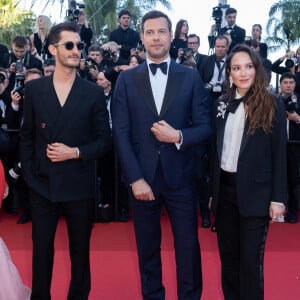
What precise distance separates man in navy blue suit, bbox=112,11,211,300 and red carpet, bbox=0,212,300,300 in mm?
677

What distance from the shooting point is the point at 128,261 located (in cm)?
425

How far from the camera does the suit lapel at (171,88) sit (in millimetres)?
2951

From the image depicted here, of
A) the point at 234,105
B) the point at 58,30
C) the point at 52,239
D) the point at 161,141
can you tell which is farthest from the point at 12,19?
the point at 234,105

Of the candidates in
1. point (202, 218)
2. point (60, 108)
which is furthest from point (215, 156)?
point (202, 218)

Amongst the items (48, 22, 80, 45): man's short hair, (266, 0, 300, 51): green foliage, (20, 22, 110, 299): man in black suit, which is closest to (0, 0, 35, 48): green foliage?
(266, 0, 300, 51): green foliage

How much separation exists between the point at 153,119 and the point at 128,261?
1728 millimetres

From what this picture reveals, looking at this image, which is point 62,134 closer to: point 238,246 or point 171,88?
point 171,88

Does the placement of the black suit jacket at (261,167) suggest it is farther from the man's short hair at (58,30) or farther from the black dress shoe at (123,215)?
the black dress shoe at (123,215)

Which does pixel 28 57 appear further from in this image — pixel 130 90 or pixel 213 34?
pixel 130 90

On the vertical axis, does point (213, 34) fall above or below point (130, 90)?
above

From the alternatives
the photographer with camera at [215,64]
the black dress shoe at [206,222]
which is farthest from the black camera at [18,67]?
the black dress shoe at [206,222]

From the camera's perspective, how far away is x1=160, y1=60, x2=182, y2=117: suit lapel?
9.68 ft

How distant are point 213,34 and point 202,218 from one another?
3655mm

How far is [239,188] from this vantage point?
2.76 meters
